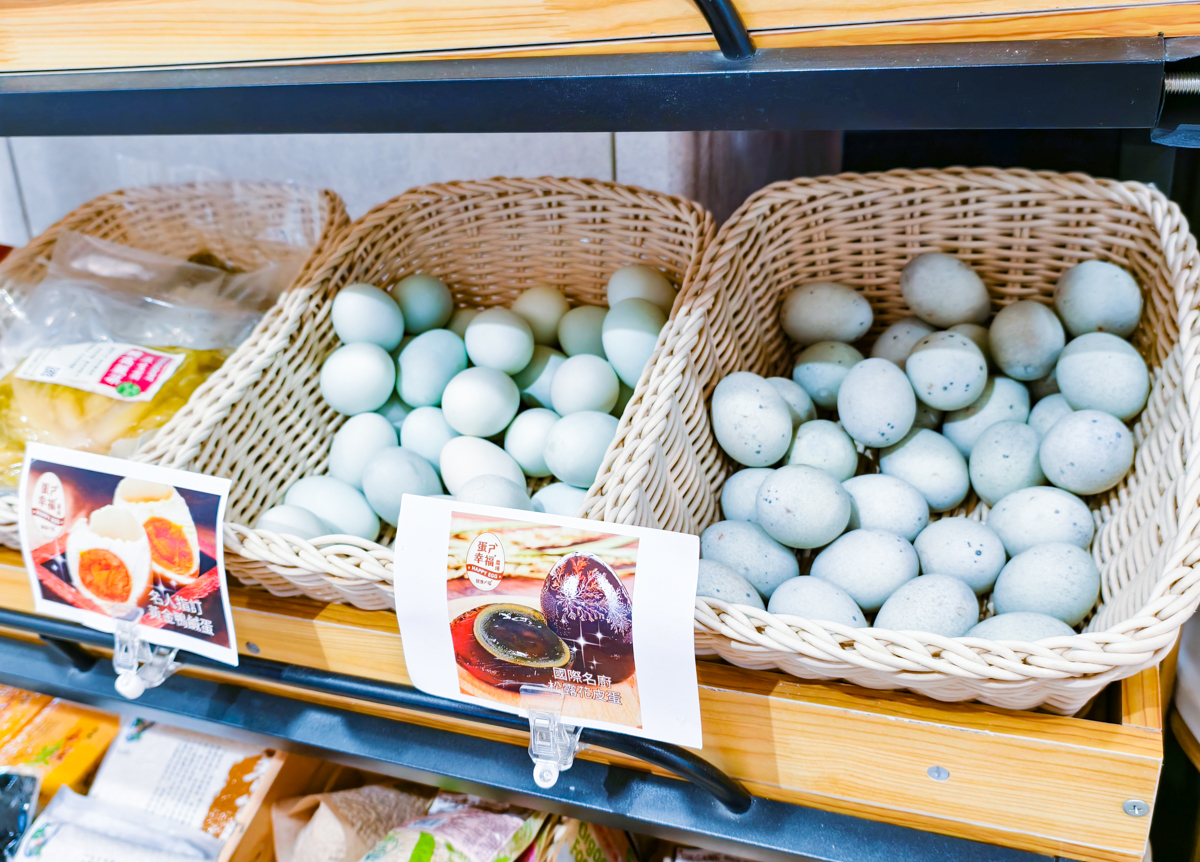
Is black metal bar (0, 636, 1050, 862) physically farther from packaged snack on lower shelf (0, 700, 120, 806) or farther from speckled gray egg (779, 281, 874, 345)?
speckled gray egg (779, 281, 874, 345)

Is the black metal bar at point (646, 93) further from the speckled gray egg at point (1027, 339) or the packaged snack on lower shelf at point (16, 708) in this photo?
the packaged snack on lower shelf at point (16, 708)

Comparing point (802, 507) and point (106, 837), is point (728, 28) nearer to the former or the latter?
point (802, 507)

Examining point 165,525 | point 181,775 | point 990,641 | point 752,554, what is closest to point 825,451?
point 752,554

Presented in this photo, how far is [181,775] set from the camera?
1.05 meters

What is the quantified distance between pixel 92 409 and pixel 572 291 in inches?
24.8

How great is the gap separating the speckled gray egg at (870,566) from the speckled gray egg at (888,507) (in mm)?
49

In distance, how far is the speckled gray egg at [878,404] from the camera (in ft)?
3.13

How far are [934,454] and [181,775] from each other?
38.0 inches

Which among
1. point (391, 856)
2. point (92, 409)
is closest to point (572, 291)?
point (92, 409)

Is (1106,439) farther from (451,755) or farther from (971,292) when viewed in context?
(451,755)

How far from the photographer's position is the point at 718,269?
0.97 metres

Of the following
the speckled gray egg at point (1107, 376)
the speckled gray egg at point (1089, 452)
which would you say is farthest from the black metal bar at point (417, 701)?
the speckled gray egg at point (1107, 376)

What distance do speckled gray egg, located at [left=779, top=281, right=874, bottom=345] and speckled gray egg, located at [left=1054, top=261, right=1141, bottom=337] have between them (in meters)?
0.23

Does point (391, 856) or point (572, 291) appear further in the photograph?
point (572, 291)
